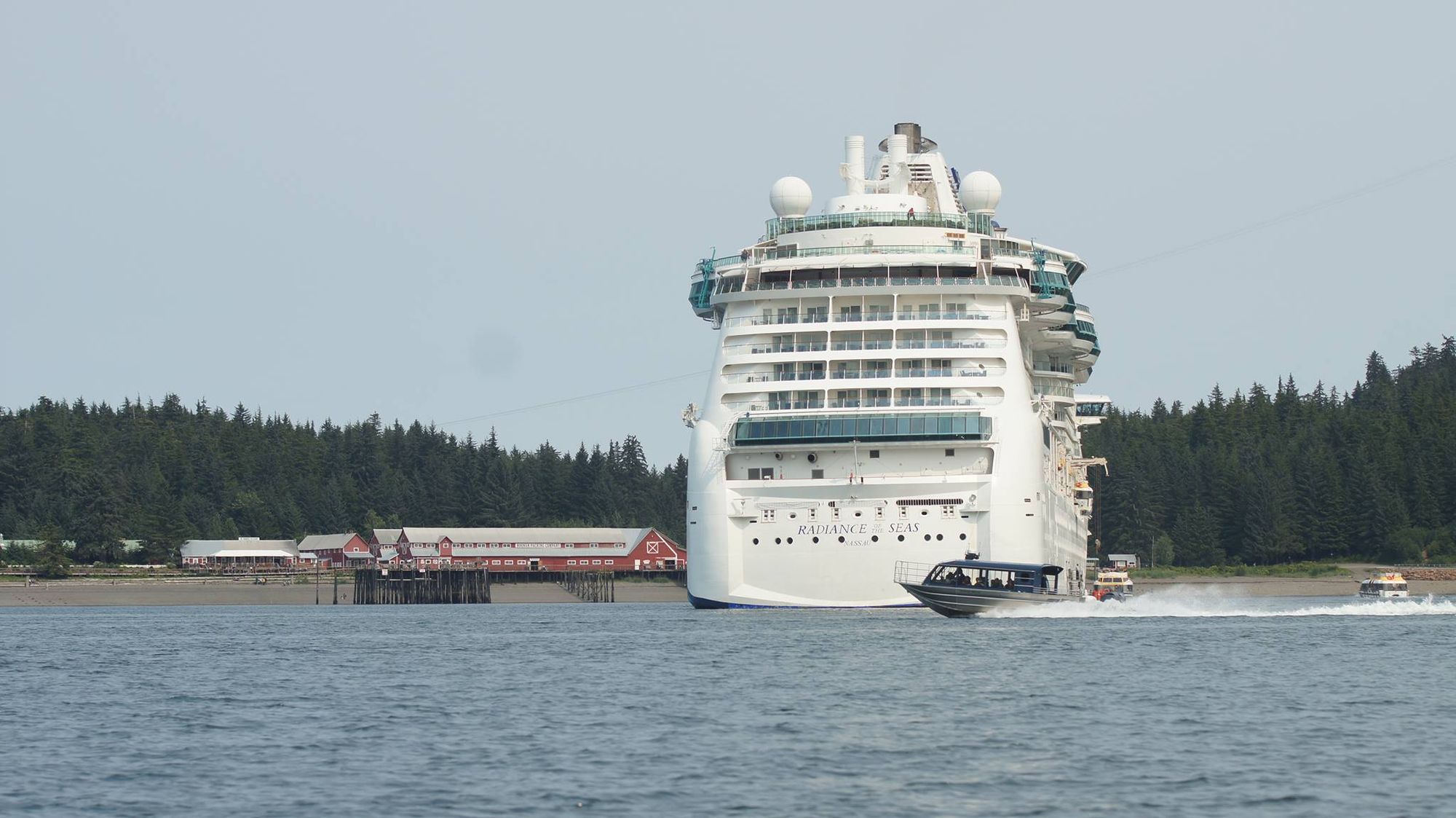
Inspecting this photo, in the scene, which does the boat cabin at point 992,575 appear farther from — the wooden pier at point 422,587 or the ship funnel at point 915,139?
the wooden pier at point 422,587

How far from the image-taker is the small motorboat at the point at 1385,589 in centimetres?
10956

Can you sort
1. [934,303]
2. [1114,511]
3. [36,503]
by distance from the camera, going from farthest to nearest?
[36,503]
[1114,511]
[934,303]

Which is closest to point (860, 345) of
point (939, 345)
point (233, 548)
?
point (939, 345)

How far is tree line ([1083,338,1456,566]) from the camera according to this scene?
149250mm

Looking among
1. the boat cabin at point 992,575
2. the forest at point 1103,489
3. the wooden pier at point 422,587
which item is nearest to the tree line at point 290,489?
the forest at point 1103,489

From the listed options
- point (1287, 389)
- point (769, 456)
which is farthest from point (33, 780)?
point (1287, 389)

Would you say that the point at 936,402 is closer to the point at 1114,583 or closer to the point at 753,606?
the point at 753,606

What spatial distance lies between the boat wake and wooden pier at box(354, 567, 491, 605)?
48211 mm

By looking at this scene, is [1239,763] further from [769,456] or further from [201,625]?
[201,625]

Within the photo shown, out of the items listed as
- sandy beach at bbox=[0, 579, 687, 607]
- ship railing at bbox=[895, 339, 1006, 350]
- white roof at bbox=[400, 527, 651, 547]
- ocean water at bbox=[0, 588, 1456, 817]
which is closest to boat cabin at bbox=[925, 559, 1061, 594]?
ocean water at bbox=[0, 588, 1456, 817]

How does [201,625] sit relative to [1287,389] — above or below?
below

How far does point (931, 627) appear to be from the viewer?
60.8 metres

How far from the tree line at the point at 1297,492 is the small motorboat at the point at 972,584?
245 ft

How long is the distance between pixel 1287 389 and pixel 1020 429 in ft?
446
